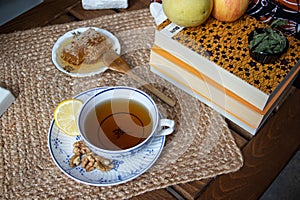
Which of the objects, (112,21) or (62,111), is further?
(112,21)

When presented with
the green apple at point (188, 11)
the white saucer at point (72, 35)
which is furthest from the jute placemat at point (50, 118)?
the green apple at point (188, 11)

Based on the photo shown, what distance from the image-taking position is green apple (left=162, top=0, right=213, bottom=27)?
73cm

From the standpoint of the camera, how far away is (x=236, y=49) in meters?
0.74

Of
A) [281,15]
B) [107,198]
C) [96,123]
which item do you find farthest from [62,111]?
[281,15]

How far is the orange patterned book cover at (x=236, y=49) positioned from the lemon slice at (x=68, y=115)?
0.63ft

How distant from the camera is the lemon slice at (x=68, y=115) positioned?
720mm

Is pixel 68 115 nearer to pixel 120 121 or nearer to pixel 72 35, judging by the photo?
pixel 120 121

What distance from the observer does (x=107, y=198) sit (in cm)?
67

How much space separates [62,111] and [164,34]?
0.74 ft

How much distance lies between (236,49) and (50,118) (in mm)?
356

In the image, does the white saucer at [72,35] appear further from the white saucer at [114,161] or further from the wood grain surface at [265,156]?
the wood grain surface at [265,156]

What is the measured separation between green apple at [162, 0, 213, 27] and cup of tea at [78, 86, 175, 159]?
15cm

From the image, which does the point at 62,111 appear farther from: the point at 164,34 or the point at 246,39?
the point at 246,39

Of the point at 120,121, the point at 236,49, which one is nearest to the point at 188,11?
the point at 236,49
